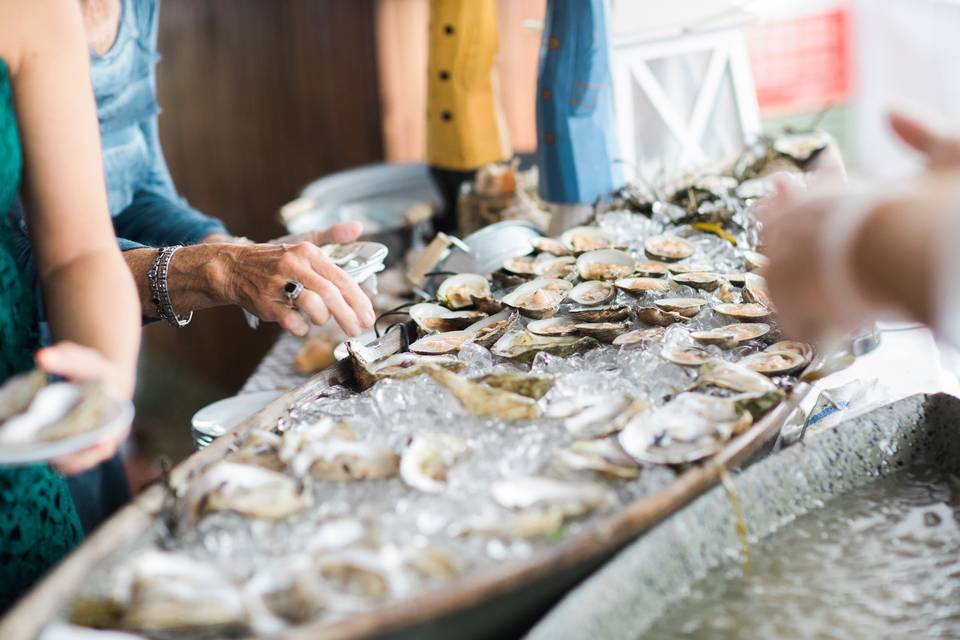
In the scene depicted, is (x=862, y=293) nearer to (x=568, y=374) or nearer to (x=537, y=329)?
(x=568, y=374)

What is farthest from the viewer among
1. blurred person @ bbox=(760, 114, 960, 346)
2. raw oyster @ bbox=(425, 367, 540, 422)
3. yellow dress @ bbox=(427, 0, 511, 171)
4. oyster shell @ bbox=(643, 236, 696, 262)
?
yellow dress @ bbox=(427, 0, 511, 171)

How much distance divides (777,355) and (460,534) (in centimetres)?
64

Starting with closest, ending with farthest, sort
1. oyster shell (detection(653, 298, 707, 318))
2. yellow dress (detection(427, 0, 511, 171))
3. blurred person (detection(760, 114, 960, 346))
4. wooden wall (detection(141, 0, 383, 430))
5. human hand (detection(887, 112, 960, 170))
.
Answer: blurred person (detection(760, 114, 960, 346)) < human hand (detection(887, 112, 960, 170)) < oyster shell (detection(653, 298, 707, 318)) < yellow dress (detection(427, 0, 511, 171)) < wooden wall (detection(141, 0, 383, 430))

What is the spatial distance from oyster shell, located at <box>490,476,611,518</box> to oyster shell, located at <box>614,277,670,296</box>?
629mm

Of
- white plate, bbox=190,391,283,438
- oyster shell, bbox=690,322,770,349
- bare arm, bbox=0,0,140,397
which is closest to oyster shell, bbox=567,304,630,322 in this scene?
oyster shell, bbox=690,322,770,349

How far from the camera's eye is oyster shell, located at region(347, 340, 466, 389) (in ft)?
4.49

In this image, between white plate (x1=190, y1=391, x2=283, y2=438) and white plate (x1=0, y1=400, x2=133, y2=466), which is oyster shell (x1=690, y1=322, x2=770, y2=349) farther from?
white plate (x1=0, y1=400, x2=133, y2=466)

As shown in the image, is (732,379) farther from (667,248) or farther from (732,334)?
(667,248)

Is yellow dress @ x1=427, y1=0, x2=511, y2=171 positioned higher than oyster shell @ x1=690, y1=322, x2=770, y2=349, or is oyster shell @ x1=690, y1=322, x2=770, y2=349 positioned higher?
yellow dress @ x1=427, y1=0, x2=511, y2=171

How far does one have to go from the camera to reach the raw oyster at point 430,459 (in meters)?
1.05

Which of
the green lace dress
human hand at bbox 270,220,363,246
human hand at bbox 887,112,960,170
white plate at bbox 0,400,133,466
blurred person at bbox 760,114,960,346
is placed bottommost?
the green lace dress

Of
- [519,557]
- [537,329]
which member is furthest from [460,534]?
[537,329]

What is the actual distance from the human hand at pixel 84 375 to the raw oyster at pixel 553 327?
2.15 feet

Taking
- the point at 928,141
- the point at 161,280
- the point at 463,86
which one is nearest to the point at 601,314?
the point at 928,141
